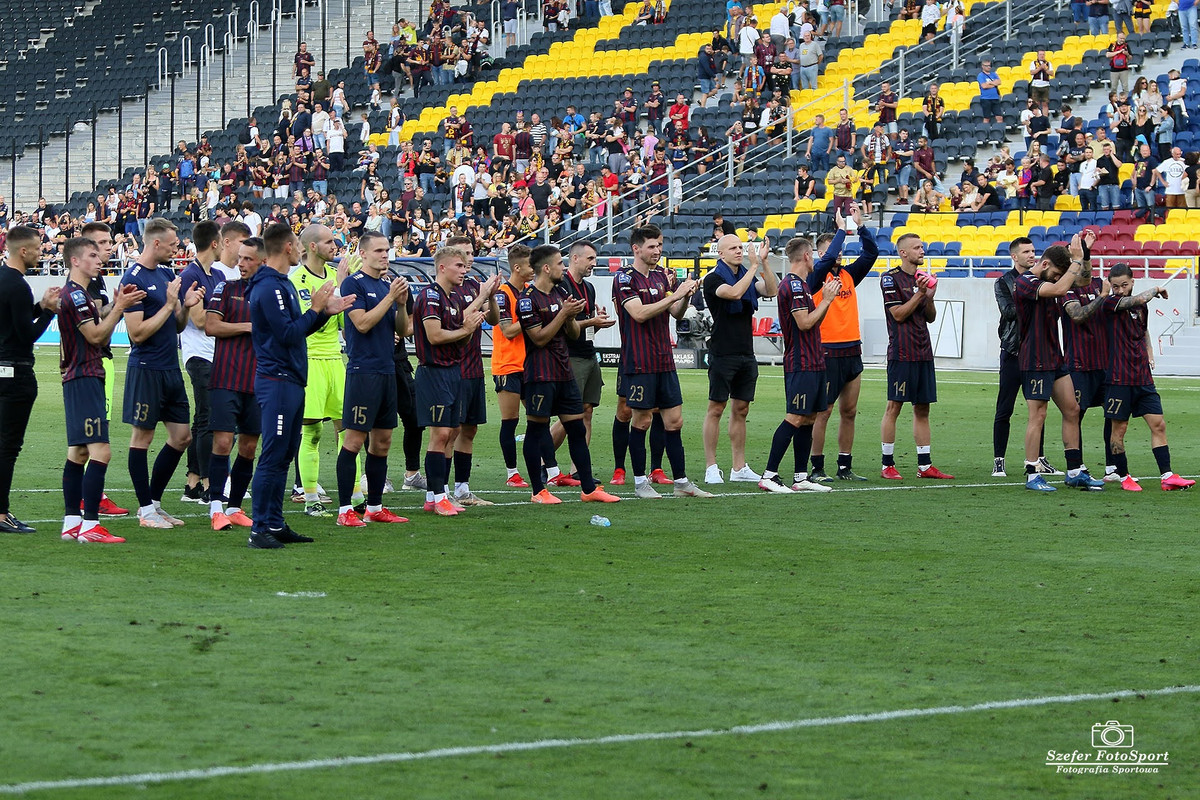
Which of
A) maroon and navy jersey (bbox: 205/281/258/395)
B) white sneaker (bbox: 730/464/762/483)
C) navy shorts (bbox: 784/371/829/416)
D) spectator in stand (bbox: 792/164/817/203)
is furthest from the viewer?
spectator in stand (bbox: 792/164/817/203)

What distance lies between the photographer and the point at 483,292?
11.9 meters

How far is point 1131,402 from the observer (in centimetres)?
1388

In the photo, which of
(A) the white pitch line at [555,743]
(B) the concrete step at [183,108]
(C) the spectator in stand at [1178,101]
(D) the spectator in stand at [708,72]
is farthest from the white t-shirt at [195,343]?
(B) the concrete step at [183,108]

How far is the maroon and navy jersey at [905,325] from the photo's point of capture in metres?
14.9

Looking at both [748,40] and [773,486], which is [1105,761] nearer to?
[773,486]

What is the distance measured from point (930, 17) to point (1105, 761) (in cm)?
3360

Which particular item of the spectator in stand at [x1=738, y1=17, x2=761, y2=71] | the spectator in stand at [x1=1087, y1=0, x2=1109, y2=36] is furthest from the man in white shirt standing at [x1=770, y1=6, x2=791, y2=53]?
the spectator in stand at [x1=1087, y1=0, x2=1109, y2=36]

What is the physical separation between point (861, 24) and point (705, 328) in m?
12.1

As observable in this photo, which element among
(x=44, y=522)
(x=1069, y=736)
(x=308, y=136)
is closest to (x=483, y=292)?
(x=44, y=522)

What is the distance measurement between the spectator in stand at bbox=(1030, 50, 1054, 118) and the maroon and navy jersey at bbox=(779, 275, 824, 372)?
21096mm

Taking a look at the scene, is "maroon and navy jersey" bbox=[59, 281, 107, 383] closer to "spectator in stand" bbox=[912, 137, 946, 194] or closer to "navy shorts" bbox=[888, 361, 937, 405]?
"navy shorts" bbox=[888, 361, 937, 405]

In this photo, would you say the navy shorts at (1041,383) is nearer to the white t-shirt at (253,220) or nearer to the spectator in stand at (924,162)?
the spectator in stand at (924,162)

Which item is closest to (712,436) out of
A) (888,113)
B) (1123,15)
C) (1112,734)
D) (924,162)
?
(1112,734)

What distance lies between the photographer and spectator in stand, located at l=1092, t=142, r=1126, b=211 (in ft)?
101
